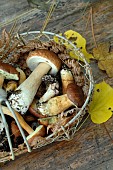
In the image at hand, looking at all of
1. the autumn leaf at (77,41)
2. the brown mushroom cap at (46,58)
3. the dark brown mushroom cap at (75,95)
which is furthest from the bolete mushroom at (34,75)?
the autumn leaf at (77,41)

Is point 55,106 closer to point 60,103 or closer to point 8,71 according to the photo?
point 60,103

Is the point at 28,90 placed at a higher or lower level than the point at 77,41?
higher

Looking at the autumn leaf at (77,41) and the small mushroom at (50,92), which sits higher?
the small mushroom at (50,92)

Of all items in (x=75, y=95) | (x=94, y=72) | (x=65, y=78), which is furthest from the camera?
(x=94, y=72)

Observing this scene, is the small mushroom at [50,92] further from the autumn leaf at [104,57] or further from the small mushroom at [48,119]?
the autumn leaf at [104,57]

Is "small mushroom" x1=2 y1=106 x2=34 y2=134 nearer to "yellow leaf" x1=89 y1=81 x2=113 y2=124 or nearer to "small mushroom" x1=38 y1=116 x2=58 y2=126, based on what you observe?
"small mushroom" x1=38 y1=116 x2=58 y2=126

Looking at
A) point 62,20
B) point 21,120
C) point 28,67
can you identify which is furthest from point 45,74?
point 62,20

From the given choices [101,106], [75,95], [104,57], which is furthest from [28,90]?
[104,57]
